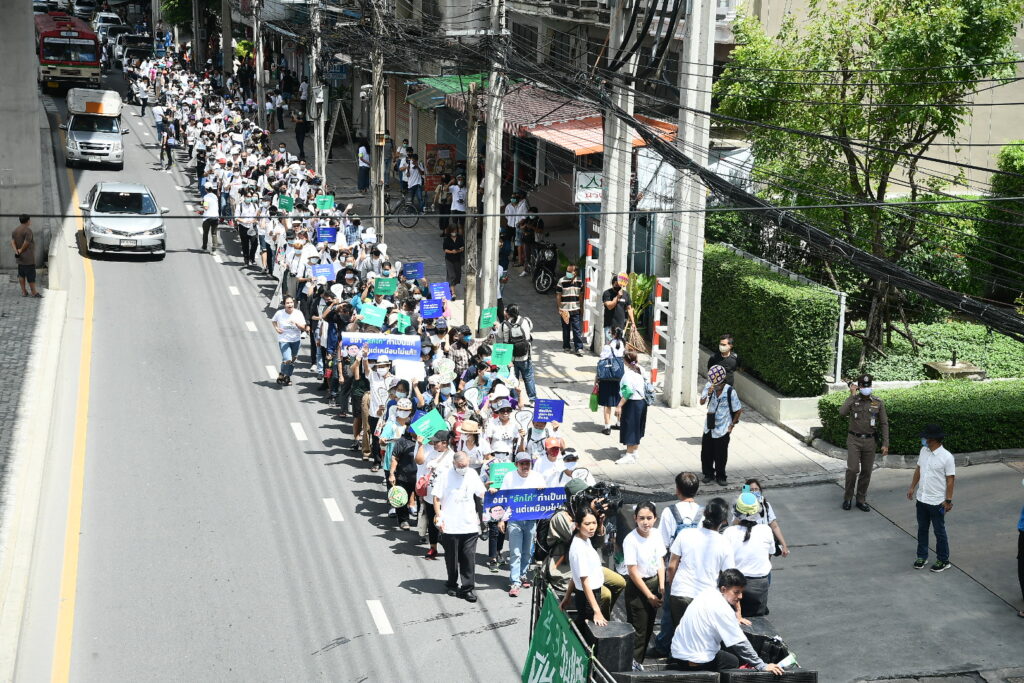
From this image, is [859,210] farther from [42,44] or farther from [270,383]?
[42,44]

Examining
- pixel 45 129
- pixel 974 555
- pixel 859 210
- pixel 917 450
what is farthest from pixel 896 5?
pixel 45 129

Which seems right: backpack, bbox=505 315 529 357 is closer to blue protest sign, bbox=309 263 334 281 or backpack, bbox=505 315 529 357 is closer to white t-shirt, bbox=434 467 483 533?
blue protest sign, bbox=309 263 334 281

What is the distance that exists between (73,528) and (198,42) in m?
56.0

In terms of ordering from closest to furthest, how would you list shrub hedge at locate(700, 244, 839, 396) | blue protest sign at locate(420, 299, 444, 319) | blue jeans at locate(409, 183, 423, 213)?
shrub hedge at locate(700, 244, 839, 396) → blue protest sign at locate(420, 299, 444, 319) → blue jeans at locate(409, 183, 423, 213)

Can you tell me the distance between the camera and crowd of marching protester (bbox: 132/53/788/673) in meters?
10.7

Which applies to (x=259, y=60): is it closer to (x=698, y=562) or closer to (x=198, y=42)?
(x=198, y=42)

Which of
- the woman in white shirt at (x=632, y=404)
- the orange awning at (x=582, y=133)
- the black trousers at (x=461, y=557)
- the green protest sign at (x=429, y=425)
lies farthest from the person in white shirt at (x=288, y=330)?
the black trousers at (x=461, y=557)

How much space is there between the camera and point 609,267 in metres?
22.8

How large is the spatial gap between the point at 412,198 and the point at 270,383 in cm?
1595

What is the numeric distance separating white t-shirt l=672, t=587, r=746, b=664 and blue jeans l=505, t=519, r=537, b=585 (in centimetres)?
374

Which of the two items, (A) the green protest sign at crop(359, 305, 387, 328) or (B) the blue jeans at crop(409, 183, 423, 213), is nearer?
(A) the green protest sign at crop(359, 305, 387, 328)

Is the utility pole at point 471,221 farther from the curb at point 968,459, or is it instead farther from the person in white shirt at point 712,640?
the person in white shirt at point 712,640

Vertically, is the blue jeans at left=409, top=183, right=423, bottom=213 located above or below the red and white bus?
below

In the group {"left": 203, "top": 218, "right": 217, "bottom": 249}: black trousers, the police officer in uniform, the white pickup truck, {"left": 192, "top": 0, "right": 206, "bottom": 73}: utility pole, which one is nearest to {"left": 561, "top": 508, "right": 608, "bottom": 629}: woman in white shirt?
the police officer in uniform
